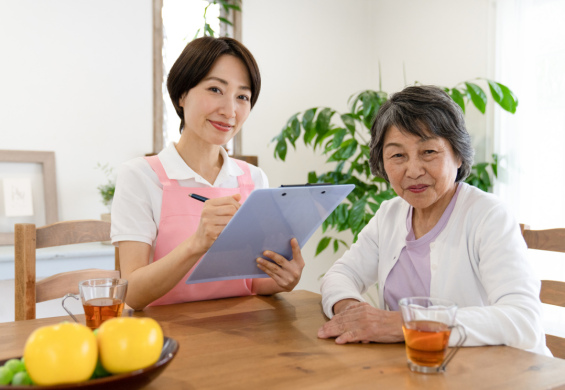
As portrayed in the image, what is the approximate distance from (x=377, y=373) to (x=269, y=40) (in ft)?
10.4

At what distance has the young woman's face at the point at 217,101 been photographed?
1.58 meters

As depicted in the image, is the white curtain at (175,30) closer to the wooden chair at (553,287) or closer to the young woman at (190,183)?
the young woman at (190,183)

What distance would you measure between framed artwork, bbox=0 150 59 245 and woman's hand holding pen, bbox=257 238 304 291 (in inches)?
74.8

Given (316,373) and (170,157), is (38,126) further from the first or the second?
(316,373)

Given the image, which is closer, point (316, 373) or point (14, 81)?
point (316, 373)

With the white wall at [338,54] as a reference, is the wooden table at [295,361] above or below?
below

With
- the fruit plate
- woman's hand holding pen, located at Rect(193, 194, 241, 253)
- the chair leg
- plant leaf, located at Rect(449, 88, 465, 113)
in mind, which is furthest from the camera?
plant leaf, located at Rect(449, 88, 465, 113)

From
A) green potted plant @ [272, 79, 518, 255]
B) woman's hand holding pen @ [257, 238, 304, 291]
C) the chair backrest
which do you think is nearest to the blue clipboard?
woman's hand holding pen @ [257, 238, 304, 291]

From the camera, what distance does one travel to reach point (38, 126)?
291 cm

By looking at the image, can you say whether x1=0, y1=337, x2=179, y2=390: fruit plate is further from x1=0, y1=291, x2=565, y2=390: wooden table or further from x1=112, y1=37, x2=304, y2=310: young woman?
x1=112, y1=37, x2=304, y2=310: young woman

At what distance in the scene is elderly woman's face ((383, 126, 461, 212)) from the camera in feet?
4.48

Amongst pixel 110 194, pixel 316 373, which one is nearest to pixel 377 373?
pixel 316 373

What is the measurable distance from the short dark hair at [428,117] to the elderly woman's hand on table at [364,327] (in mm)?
488

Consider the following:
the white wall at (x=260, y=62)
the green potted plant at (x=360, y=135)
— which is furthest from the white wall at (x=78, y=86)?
the green potted plant at (x=360, y=135)
